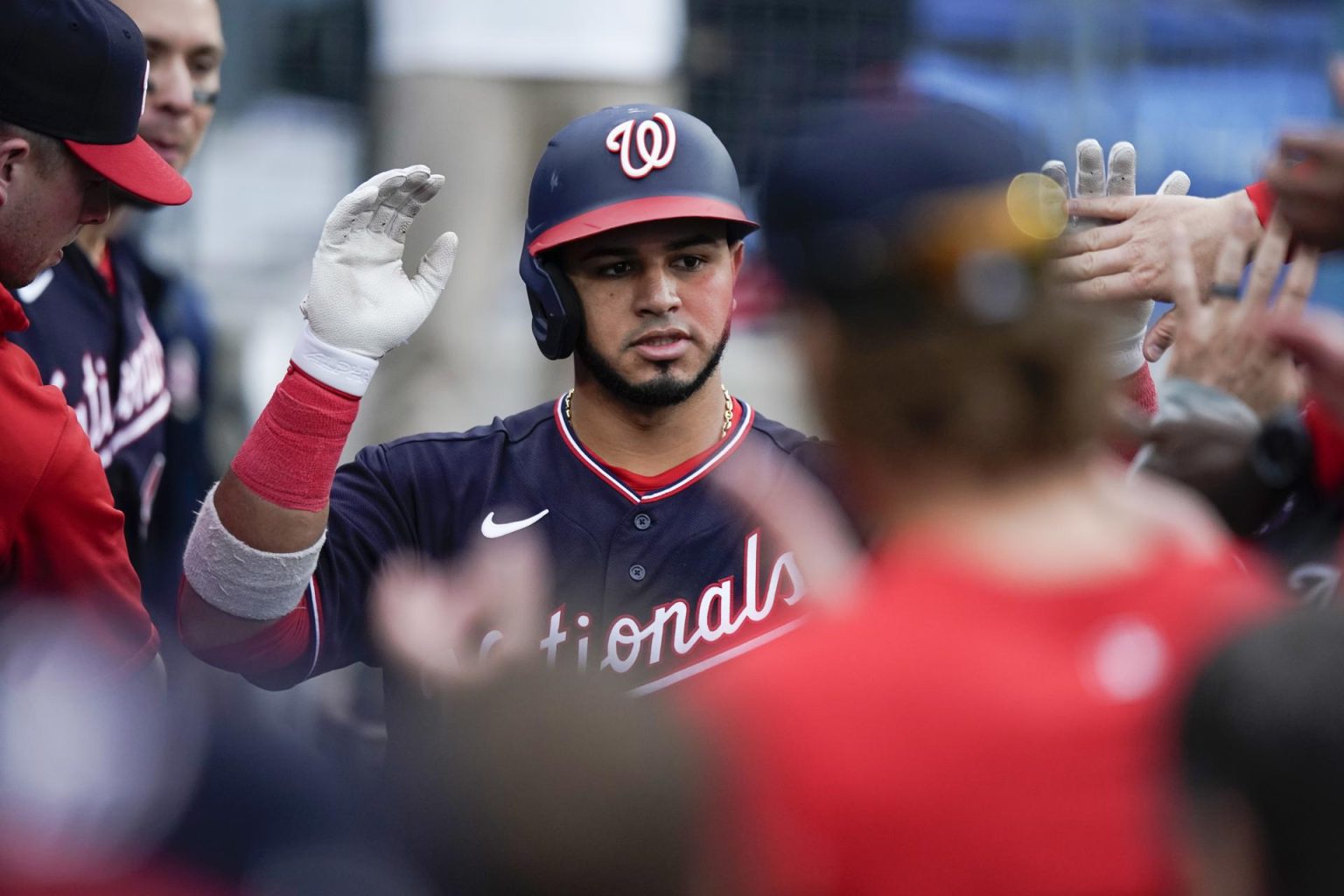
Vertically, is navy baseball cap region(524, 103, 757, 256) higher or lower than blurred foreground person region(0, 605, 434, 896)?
lower

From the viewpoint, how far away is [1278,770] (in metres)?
1.31

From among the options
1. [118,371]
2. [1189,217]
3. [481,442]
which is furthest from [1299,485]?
[118,371]

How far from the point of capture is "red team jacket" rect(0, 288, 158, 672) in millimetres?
2592

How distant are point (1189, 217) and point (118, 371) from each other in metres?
2.43

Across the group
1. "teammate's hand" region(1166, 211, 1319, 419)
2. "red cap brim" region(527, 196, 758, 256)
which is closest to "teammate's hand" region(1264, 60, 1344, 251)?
"teammate's hand" region(1166, 211, 1319, 419)

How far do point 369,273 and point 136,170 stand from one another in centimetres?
43

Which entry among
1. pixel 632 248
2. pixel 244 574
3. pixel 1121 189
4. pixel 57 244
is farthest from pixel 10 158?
pixel 1121 189

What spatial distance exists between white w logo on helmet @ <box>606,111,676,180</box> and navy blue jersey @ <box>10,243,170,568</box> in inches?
51.2

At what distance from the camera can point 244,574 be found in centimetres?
285

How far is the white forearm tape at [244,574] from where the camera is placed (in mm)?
Answer: 2842

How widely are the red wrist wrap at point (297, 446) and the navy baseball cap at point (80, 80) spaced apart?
16.9 inches

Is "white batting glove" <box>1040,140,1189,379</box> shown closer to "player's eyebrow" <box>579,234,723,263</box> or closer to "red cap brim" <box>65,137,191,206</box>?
"player's eyebrow" <box>579,234,723,263</box>

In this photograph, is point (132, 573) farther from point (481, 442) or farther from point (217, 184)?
point (217, 184)

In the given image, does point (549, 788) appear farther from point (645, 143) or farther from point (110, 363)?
point (110, 363)
